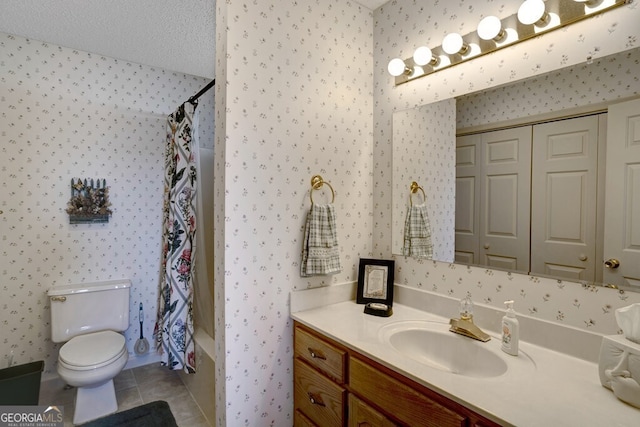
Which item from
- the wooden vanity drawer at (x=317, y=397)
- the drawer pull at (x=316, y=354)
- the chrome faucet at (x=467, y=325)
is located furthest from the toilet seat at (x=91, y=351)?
the chrome faucet at (x=467, y=325)

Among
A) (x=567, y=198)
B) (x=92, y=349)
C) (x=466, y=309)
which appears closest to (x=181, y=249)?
(x=92, y=349)

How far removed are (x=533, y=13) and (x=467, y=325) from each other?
4.10 feet

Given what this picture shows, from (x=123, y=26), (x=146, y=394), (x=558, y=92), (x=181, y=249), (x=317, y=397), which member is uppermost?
(x=123, y=26)

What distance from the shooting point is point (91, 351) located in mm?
2104

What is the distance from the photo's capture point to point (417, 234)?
1780 millimetres

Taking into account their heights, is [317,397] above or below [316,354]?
below

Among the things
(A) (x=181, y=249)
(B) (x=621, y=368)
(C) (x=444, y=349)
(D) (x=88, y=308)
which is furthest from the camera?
(D) (x=88, y=308)

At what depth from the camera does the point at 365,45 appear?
1978mm

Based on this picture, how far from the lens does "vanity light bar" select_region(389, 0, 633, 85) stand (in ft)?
3.89

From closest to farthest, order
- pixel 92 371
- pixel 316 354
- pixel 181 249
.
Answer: pixel 316 354, pixel 92 371, pixel 181 249

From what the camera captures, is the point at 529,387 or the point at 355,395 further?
the point at 355,395

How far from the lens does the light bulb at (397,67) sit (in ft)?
5.73

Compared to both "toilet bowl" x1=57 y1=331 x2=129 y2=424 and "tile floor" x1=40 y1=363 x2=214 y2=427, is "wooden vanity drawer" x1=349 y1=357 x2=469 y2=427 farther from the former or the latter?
"toilet bowl" x1=57 y1=331 x2=129 y2=424

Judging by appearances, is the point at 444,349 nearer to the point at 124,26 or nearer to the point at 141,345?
the point at 141,345
